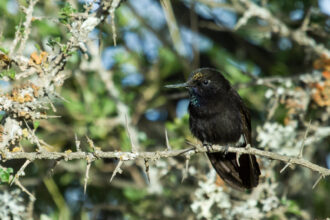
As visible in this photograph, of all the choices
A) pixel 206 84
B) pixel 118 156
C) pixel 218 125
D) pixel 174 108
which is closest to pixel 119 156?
pixel 118 156

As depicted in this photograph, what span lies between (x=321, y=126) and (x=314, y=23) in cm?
129

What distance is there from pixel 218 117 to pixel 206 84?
0.37m

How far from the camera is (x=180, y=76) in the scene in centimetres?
669

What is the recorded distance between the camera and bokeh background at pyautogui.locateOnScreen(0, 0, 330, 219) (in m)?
4.65

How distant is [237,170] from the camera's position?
479cm

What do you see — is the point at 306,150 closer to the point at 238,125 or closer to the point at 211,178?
the point at 238,125

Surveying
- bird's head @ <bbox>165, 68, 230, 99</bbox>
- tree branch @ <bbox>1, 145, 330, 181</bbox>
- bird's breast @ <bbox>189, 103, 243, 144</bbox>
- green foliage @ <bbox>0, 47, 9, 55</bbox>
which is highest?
green foliage @ <bbox>0, 47, 9, 55</bbox>

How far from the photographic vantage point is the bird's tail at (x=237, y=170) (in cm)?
429

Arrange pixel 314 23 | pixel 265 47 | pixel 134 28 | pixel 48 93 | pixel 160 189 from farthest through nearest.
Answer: pixel 265 47 < pixel 134 28 < pixel 314 23 < pixel 160 189 < pixel 48 93

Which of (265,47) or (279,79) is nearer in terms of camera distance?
(279,79)

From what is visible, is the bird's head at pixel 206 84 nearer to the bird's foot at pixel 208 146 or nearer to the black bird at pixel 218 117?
the black bird at pixel 218 117

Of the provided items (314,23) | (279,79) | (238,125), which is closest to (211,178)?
(238,125)

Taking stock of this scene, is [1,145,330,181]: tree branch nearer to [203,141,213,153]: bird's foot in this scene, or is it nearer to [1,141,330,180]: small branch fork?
[1,141,330,180]: small branch fork

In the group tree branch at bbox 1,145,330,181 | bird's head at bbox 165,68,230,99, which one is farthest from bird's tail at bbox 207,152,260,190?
tree branch at bbox 1,145,330,181
